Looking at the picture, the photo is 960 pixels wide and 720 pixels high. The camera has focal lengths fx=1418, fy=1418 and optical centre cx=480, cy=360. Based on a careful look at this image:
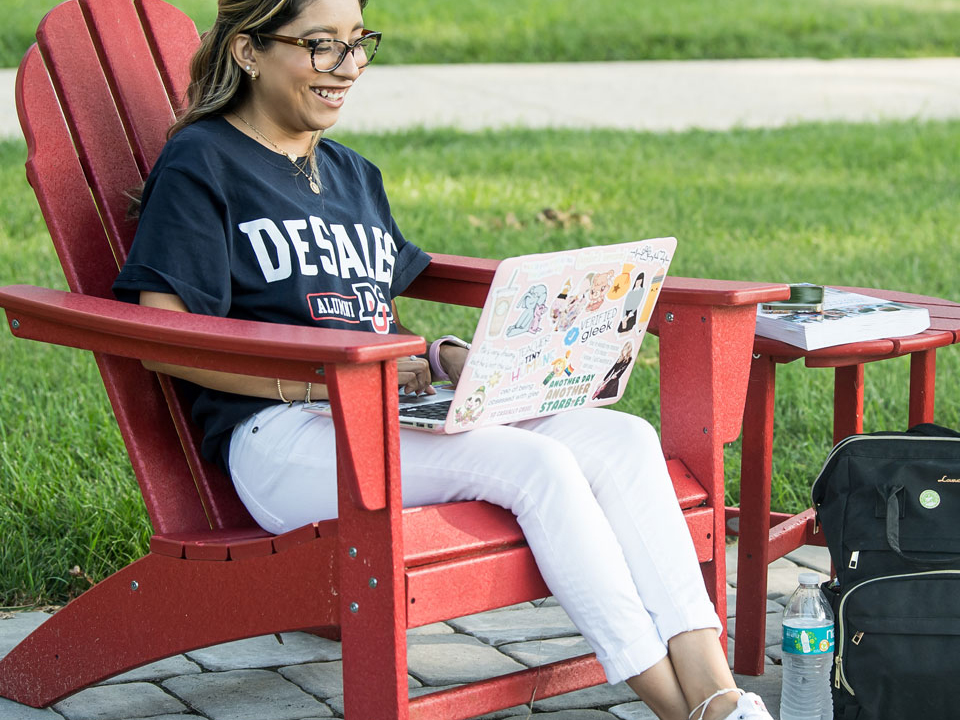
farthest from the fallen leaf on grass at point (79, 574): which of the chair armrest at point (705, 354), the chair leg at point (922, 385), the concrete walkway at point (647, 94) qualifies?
the concrete walkway at point (647, 94)

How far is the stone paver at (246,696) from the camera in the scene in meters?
2.60

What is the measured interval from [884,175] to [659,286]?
5420 mm

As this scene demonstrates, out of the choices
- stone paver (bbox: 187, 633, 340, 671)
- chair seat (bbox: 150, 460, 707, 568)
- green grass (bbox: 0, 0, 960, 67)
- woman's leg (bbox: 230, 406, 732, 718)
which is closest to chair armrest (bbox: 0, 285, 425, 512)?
chair seat (bbox: 150, 460, 707, 568)

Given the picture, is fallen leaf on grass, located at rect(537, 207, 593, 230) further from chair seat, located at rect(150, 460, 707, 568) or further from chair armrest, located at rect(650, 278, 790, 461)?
chair seat, located at rect(150, 460, 707, 568)

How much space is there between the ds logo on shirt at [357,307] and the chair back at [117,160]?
32cm

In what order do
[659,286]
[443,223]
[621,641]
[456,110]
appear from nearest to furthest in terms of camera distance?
[621,641]
[659,286]
[443,223]
[456,110]

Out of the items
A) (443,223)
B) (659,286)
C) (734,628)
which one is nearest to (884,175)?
(443,223)

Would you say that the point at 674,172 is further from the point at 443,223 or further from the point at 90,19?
the point at 90,19

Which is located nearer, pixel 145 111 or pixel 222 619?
pixel 222 619

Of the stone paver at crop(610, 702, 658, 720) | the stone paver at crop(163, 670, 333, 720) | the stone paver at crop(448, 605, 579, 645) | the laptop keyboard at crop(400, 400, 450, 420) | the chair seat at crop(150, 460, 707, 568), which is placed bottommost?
the stone paver at crop(448, 605, 579, 645)

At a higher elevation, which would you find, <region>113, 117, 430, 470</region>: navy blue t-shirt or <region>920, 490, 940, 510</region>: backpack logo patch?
<region>113, 117, 430, 470</region>: navy blue t-shirt

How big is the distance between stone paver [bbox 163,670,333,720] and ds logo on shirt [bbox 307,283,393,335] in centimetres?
71

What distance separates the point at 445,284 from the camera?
2.92m

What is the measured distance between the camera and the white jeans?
7.20ft
